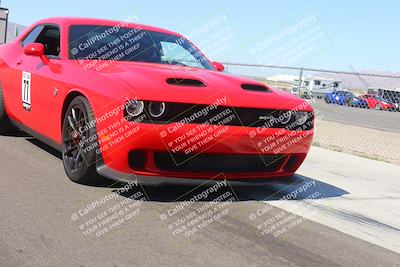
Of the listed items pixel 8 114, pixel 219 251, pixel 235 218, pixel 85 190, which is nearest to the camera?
pixel 219 251

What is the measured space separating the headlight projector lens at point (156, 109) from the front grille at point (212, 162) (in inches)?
11.4

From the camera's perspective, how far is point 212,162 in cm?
405

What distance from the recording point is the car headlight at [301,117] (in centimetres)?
448

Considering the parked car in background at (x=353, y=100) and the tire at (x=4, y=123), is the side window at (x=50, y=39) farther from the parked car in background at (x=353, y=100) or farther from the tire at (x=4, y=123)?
the parked car in background at (x=353, y=100)

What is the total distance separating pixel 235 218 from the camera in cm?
385

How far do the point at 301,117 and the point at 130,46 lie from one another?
6.06ft

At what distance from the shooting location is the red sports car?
3809 millimetres

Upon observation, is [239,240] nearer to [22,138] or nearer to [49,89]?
[49,89]

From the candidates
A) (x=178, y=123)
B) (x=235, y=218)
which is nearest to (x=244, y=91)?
(x=178, y=123)

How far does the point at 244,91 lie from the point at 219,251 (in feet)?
5.10

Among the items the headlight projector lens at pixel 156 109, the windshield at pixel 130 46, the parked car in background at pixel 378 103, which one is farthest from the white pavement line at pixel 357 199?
the parked car in background at pixel 378 103

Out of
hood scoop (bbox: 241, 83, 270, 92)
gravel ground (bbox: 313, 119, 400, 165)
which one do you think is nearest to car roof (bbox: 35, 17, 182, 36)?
hood scoop (bbox: 241, 83, 270, 92)

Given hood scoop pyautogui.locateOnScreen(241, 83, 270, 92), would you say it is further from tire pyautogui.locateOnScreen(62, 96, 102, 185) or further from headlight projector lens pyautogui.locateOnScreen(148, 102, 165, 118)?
tire pyautogui.locateOnScreen(62, 96, 102, 185)

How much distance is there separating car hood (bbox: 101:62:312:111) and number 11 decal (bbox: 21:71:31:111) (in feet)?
3.98
